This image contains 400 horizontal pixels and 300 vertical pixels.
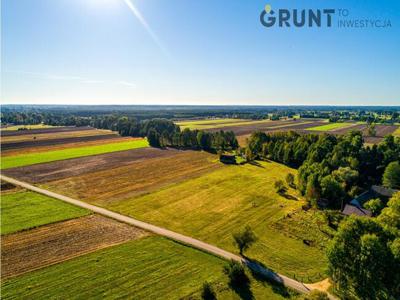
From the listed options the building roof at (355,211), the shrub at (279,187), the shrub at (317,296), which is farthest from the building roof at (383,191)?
the shrub at (317,296)

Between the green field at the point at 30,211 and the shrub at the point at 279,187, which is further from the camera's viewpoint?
the shrub at the point at 279,187

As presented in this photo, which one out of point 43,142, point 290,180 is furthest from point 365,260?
point 43,142

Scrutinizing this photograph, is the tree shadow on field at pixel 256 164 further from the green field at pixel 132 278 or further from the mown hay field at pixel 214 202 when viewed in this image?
the green field at pixel 132 278

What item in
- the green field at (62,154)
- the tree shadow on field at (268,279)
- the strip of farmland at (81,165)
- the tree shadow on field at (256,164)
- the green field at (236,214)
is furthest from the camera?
the green field at (62,154)

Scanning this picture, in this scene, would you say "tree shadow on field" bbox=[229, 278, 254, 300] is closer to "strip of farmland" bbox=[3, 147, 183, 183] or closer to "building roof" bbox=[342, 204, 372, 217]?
"building roof" bbox=[342, 204, 372, 217]

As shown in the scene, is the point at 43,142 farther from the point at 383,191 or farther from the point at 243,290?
the point at 383,191

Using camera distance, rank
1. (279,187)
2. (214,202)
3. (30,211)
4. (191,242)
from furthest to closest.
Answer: (279,187) < (214,202) < (30,211) < (191,242)

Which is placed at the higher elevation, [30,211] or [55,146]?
[55,146]

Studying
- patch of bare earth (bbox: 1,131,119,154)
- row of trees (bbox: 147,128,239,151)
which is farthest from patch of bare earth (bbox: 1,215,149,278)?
patch of bare earth (bbox: 1,131,119,154)
